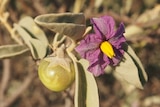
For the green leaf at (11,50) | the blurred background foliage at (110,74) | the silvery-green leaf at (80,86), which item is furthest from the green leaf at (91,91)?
the blurred background foliage at (110,74)

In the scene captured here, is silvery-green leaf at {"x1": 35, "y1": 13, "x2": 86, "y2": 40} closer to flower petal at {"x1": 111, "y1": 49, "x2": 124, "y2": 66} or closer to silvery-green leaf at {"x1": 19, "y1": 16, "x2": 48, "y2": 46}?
flower petal at {"x1": 111, "y1": 49, "x2": 124, "y2": 66}

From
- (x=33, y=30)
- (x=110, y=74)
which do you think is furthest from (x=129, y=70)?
(x=110, y=74)

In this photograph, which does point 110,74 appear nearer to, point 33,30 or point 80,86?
point 33,30

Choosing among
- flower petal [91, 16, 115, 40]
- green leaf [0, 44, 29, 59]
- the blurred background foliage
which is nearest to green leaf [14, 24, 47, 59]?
green leaf [0, 44, 29, 59]

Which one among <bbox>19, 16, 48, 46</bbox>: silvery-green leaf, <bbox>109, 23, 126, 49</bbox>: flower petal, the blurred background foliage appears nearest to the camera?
<bbox>109, 23, 126, 49</bbox>: flower petal

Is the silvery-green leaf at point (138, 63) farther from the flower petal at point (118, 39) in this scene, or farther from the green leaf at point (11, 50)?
the green leaf at point (11, 50)
